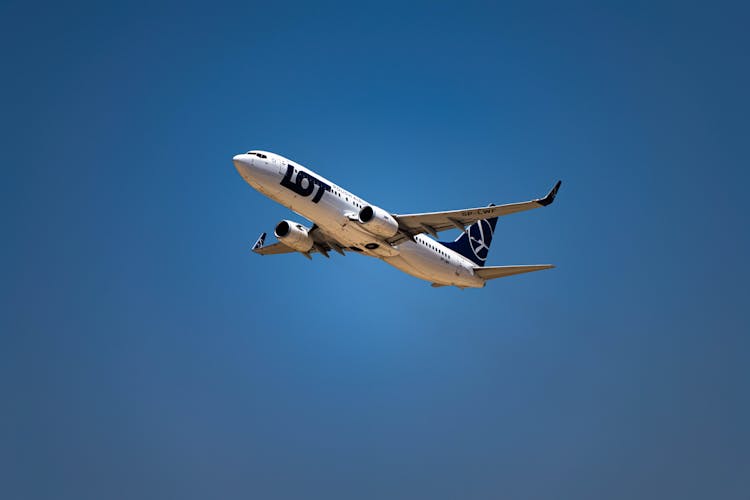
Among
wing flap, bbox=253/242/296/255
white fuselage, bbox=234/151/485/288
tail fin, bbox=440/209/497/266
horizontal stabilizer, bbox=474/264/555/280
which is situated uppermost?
tail fin, bbox=440/209/497/266

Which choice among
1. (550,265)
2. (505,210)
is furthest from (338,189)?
(550,265)

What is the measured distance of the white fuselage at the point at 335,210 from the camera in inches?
1796

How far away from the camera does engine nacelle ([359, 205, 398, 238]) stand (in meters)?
47.0

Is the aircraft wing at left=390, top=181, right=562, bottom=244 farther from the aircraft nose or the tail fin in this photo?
the aircraft nose

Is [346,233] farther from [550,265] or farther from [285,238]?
[550,265]

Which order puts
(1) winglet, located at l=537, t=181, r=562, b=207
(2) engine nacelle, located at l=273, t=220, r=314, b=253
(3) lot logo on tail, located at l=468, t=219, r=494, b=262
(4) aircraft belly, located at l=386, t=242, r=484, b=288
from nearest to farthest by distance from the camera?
(1) winglet, located at l=537, t=181, r=562, b=207 < (4) aircraft belly, located at l=386, t=242, r=484, b=288 < (2) engine nacelle, located at l=273, t=220, r=314, b=253 < (3) lot logo on tail, located at l=468, t=219, r=494, b=262

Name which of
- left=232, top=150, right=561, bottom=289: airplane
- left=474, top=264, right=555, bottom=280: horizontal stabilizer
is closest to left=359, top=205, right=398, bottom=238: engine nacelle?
left=232, top=150, right=561, bottom=289: airplane

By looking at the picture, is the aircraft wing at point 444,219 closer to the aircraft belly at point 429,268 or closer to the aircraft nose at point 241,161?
the aircraft belly at point 429,268

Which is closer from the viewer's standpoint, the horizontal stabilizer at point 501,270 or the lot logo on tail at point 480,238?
the horizontal stabilizer at point 501,270

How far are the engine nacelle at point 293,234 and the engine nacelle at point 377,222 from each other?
6017 mm

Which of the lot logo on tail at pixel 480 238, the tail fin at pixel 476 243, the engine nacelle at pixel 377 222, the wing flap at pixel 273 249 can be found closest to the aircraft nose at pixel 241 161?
the engine nacelle at pixel 377 222

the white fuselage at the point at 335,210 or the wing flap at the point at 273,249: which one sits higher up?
the white fuselage at the point at 335,210

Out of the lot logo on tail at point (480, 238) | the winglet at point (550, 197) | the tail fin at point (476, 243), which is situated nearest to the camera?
the winglet at point (550, 197)

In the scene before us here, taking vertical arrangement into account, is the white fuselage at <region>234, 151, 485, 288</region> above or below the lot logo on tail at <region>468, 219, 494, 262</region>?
below
